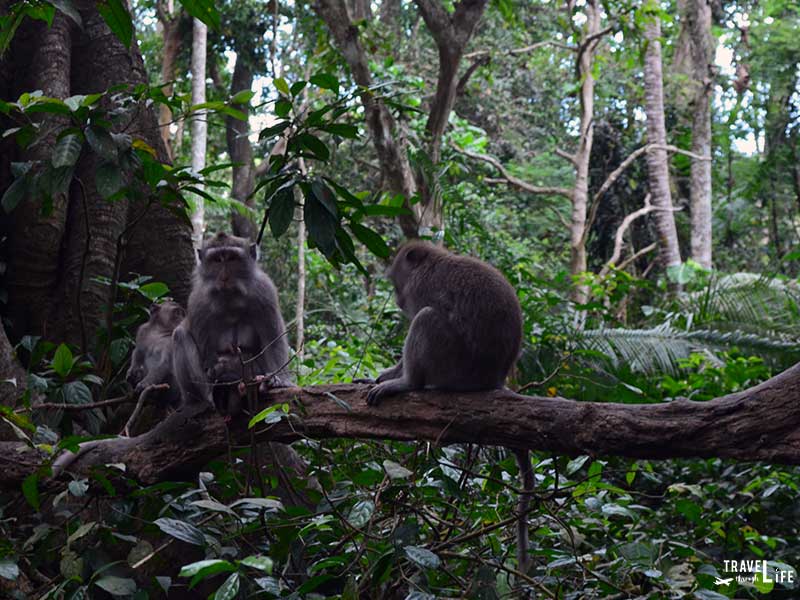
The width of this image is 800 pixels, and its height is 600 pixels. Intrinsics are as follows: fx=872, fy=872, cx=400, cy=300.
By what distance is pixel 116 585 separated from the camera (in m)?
3.15

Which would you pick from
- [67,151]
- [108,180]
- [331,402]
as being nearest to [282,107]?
[108,180]

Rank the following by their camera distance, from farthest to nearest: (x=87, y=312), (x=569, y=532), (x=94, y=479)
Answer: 1. (x=87, y=312)
2. (x=94, y=479)
3. (x=569, y=532)

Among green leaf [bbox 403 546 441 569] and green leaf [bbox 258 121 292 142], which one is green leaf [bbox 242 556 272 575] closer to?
green leaf [bbox 403 546 441 569]

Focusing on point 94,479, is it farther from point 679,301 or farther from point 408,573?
point 679,301

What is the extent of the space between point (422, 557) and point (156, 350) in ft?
9.23

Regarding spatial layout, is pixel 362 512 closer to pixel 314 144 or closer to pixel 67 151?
pixel 314 144

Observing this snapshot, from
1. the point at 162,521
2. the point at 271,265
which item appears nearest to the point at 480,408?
the point at 162,521

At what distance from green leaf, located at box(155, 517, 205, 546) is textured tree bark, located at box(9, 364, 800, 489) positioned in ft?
1.95

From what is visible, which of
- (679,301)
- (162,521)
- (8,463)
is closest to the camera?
(162,521)

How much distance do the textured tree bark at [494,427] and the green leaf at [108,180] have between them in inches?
42.6

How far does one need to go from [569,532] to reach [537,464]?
1.64 ft

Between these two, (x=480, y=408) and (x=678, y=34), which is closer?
(x=480, y=408)

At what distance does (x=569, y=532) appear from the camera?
3451 mm

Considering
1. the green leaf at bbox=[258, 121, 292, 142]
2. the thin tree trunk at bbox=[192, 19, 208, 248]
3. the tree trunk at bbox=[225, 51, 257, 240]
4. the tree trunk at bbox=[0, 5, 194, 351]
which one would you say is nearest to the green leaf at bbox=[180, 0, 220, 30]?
the green leaf at bbox=[258, 121, 292, 142]
